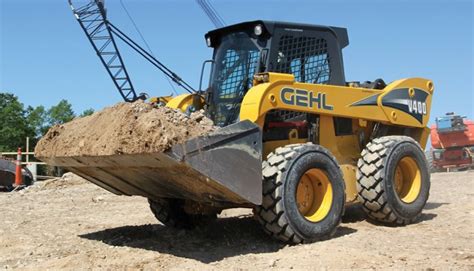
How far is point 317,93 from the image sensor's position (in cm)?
634

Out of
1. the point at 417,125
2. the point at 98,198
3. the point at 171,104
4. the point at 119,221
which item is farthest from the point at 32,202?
the point at 417,125

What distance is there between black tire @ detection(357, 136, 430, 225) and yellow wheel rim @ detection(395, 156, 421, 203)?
0.54 ft

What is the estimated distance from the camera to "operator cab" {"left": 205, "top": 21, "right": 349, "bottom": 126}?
6.43 metres

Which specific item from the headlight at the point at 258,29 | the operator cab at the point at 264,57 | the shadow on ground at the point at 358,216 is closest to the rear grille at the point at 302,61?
the operator cab at the point at 264,57

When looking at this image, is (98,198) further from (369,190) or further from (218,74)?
(369,190)

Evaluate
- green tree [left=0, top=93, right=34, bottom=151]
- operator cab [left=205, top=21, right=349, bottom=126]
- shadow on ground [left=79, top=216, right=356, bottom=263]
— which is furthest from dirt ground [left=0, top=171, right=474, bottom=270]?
green tree [left=0, top=93, right=34, bottom=151]

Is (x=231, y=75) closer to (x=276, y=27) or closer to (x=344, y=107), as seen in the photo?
(x=276, y=27)

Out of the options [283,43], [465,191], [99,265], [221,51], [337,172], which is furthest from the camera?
[465,191]

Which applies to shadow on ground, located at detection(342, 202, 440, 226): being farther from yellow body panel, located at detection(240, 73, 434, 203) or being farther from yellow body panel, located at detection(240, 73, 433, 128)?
yellow body panel, located at detection(240, 73, 433, 128)

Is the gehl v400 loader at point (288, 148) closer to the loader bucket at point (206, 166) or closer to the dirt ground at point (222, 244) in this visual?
the loader bucket at point (206, 166)

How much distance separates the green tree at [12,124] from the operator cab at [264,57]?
134ft

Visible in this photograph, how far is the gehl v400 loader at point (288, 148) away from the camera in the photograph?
202 inches

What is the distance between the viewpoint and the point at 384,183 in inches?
259

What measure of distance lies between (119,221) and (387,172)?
374cm
